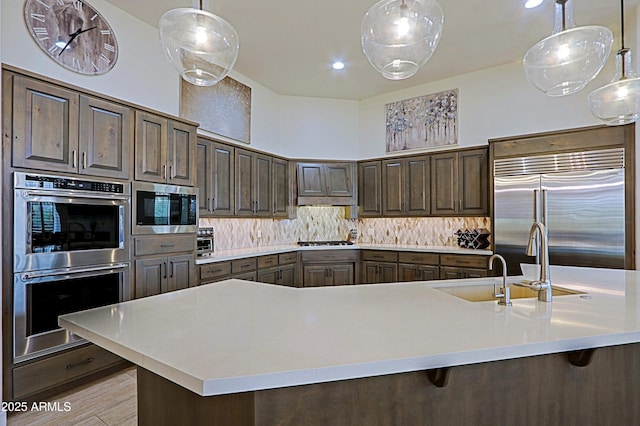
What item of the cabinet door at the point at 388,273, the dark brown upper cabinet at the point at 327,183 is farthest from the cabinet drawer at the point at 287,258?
the cabinet door at the point at 388,273

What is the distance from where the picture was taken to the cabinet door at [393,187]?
5.13 meters

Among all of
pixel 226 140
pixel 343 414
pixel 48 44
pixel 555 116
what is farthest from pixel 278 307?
pixel 555 116

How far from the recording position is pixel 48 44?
2574 mm

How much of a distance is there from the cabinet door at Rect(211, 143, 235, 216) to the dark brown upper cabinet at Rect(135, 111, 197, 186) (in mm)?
497

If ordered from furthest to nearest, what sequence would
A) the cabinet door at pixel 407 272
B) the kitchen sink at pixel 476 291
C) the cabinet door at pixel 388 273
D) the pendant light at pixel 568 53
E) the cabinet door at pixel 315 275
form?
the cabinet door at pixel 315 275 < the cabinet door at pixel 388 273 < the cabinet door at pixel 407 272 < the kitchen sink at pixel 476 291 < the pendant light at pixel 568 53

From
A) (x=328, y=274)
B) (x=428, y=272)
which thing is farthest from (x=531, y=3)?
(x=328, y=274)

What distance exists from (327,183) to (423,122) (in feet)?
5.51

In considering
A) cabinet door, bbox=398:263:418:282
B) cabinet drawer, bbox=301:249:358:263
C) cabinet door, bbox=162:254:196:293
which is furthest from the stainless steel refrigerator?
cabinet door, bbox=162:254:196:293

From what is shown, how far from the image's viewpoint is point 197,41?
1.65 metres

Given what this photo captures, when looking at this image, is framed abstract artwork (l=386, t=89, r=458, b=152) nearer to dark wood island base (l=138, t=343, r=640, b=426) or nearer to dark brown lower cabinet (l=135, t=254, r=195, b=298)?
dark brown lower cabinet (l=135, t=254, r=195, b=298)

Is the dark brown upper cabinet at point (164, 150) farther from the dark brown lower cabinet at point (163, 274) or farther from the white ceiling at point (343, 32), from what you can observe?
the white ceiling at point (343, 32)

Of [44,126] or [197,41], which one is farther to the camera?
[44,126]

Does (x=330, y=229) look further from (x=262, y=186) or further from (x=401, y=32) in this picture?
(x=401, y=32)

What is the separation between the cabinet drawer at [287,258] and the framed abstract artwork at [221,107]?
1.65 meters
